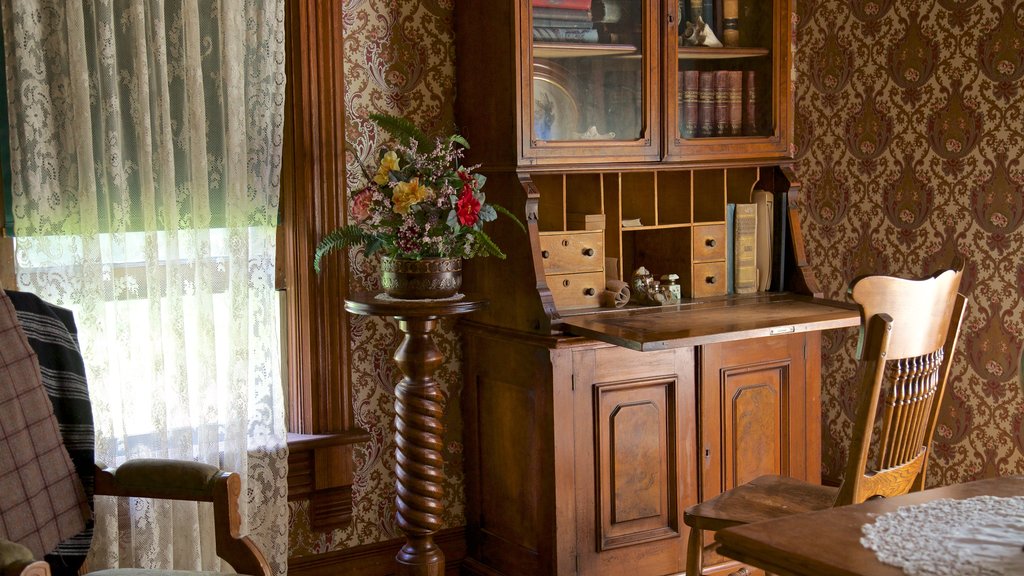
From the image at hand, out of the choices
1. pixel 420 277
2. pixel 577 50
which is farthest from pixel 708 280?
pixel 420 277

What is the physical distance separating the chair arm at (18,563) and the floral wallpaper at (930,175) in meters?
2.90

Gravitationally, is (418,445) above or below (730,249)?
below

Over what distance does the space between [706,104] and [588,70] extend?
443 millimetres

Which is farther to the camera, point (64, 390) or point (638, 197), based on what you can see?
point (638, 197)

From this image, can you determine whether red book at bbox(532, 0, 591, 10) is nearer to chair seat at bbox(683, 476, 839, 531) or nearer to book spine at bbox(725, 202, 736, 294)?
book spine at bbox(725, 202, 736, 294)

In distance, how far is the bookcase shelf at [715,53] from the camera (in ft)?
11.1

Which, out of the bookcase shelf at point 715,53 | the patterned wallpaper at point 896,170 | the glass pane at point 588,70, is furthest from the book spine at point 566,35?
the patterned wallpaper at point 896,170

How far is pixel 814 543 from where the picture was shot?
1.48 metres

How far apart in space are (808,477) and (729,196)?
975mm

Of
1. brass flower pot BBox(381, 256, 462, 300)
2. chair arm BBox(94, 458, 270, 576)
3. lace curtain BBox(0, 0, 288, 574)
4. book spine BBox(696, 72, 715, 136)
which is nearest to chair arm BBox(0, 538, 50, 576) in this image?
chair arm BBox(94, 458, 270, 576)

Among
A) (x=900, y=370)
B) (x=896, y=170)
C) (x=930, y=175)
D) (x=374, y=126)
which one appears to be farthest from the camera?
(x=896, y=170)

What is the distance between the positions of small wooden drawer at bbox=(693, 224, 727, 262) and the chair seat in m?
0.98

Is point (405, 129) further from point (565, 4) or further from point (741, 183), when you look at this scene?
point (741, 183)

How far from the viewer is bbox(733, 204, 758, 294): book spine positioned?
359 centimetres
